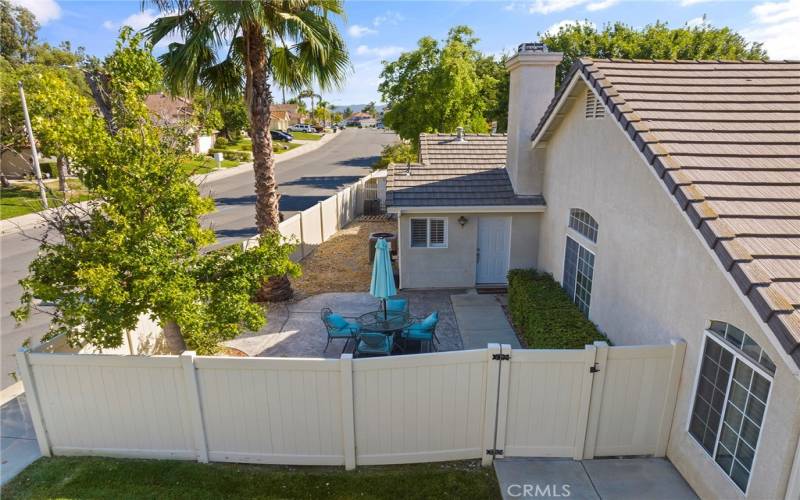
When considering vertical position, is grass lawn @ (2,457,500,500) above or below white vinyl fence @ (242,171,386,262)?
below

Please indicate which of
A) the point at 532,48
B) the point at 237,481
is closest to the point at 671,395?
the point at 237,481

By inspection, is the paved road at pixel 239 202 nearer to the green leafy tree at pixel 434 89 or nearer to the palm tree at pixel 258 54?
the palm tree at pixel 258 54

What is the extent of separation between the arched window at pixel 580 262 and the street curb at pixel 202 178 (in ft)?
23.8

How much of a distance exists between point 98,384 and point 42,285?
1464mm

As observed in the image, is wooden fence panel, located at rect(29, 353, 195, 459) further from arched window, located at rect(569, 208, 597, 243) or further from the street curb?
arched window, located at rect(569, 208, 597, 243)

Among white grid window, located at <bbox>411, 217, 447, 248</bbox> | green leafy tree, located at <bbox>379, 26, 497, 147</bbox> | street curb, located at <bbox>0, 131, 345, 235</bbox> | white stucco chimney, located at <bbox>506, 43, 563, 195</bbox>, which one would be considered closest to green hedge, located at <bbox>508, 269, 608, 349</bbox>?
white grid window, located at <bbox>411, 217, 447, 248</bbox>

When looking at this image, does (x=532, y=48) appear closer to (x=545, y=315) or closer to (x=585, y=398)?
(x=545, y=315)

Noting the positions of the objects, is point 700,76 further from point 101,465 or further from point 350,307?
point 101,465

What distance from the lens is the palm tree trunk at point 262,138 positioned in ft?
34.0

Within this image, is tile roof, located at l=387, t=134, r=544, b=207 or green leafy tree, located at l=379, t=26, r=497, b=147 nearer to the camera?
tile roof, located at l=387, t=134, r=544, b=207

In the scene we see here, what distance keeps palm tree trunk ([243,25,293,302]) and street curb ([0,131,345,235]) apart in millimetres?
1369

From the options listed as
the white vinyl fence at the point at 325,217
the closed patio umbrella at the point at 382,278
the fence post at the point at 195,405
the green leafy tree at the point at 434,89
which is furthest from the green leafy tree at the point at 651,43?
the fence post at the point at 195,405

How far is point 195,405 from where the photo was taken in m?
6.13

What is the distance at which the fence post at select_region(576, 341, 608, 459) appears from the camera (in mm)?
5875
